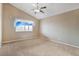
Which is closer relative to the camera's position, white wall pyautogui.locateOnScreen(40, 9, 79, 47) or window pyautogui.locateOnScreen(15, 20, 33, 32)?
window pyautogui.locateOnScreen(15, 20, 33, 32)

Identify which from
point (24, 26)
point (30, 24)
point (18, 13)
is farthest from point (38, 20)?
point (18, 13)

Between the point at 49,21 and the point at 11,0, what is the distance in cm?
276

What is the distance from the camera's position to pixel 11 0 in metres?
1.38

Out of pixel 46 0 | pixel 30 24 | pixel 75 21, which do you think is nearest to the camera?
pixel 46 0

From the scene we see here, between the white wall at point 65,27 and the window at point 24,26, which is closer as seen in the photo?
the window at point 24,26

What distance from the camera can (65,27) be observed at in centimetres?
461

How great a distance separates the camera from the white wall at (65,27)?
418 centimetres

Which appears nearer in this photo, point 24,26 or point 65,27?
point 24,26

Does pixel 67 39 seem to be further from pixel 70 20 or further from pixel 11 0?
pixel 11 0

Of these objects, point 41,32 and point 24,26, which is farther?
point 41,32

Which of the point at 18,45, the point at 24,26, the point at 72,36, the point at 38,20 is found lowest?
the point at 18,45

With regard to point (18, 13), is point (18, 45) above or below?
below

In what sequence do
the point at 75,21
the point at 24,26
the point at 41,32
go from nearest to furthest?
the point at 24,26 < the point at 41,32 < the point at 75,21

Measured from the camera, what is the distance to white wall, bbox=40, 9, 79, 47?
418 cm
